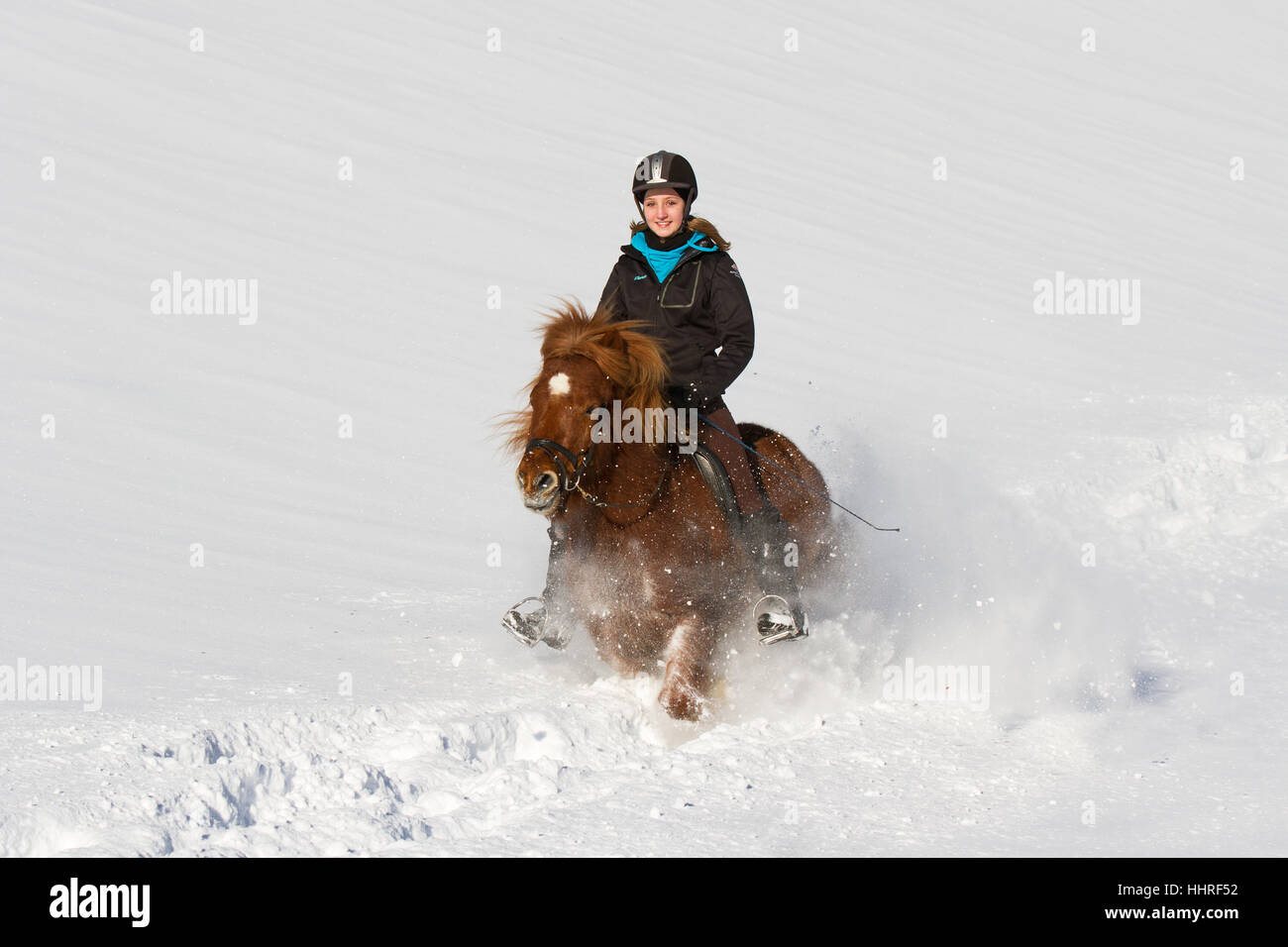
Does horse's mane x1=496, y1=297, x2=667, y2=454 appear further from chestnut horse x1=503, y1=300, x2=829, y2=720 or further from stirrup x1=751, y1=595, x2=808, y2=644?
stirrup x1=751, y1=595, x2=808, y2=644

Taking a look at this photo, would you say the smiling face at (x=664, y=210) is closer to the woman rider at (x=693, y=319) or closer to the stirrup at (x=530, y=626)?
the woman rider at (x=693, y=319)

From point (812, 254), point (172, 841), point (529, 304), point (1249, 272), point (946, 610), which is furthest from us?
point (1249, 272)

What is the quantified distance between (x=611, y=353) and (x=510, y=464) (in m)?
3.97

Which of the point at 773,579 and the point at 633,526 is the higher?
the point at 633,526

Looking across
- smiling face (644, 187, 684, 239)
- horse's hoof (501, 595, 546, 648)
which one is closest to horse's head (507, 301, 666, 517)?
smiling face (644, 187, 684, 239)

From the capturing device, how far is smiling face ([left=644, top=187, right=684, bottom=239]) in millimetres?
6742

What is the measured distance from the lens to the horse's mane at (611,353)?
6043mm

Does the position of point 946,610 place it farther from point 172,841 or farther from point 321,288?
point 321,288

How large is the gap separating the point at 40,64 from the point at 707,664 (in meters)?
19.4

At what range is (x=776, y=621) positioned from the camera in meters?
6.61

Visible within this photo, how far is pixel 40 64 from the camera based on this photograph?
21.3 m

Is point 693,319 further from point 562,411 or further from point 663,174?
point 562,411

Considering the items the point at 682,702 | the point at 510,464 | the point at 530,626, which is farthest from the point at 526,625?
the point at 510,464

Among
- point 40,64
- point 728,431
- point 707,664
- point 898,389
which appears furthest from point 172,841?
point 40,64
